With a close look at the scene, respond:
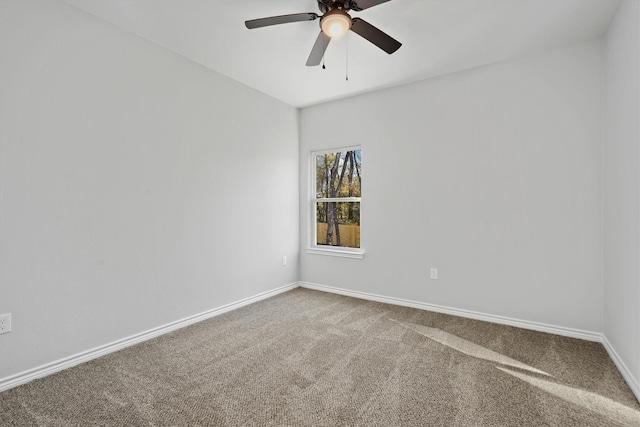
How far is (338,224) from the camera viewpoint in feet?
13.6

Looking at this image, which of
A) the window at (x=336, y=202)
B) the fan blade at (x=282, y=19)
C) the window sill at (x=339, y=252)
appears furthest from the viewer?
the window at (x=336, y=202)

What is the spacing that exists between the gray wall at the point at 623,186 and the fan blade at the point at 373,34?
4.76ft

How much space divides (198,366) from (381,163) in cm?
276

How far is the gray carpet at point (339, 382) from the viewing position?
1.64 m

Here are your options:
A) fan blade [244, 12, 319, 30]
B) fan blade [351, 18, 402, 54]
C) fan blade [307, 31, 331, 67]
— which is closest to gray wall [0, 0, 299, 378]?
fan blade [244, 12, 319, 30]

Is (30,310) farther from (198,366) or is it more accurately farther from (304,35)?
(304,35)

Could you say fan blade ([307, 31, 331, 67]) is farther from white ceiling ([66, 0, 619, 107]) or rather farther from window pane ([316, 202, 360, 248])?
window pane ([316, 202, 360, 248])

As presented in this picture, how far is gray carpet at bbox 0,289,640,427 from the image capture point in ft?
5.39

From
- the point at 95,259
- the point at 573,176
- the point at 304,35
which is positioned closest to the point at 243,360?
the point at 95,259

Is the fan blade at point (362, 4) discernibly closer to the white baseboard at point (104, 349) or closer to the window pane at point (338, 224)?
the window pane at point (338, 224)

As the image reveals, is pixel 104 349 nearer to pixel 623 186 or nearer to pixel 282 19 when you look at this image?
pixel 282 19

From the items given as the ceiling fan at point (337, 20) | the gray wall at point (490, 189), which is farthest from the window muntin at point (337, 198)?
the ceiling fan at point (337, 20)

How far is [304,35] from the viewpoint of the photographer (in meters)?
2.53

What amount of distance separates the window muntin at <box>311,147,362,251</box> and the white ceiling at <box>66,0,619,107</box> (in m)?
1.06
